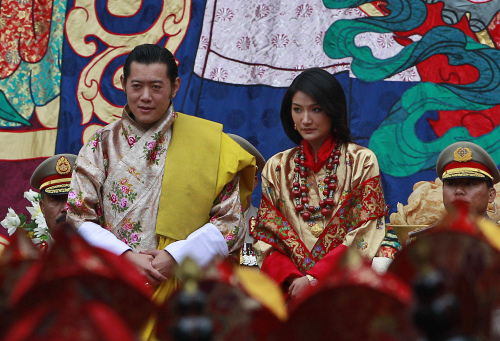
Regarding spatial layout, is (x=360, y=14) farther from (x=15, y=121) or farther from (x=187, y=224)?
(x=15, y=121)

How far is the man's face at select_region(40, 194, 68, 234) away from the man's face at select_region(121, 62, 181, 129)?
782mm

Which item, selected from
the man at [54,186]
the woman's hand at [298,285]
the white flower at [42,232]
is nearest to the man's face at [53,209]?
the man at [54,186]

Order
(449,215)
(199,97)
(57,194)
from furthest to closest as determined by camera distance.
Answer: (199,97), (57,194), (449,215)

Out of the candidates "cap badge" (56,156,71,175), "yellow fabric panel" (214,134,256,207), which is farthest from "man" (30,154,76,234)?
"yellow fabric panel" (214,134,256,207)

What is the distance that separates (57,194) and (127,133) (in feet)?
2.50

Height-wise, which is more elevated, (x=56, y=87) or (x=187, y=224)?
(x=56, y=87)

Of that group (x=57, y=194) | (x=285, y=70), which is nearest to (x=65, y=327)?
(x=57, y=194)

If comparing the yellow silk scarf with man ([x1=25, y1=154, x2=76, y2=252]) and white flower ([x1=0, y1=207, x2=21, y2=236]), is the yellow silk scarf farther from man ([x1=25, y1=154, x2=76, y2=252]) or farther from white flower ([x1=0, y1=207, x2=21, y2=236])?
white flower ([x1=0, y1=207, x2=21, y2=236])

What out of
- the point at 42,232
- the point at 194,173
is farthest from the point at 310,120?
the point at 42,232

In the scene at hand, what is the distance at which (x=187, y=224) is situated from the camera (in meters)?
2.38

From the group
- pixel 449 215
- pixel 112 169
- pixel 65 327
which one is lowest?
pixel 112 169

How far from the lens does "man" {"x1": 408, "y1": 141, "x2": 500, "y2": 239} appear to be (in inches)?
102

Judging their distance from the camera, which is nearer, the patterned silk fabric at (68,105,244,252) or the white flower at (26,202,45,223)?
the patterned silk fabric at (68,105,244,252)

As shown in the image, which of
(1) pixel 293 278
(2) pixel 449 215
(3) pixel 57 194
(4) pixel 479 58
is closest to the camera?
(2) pixel 449 215
